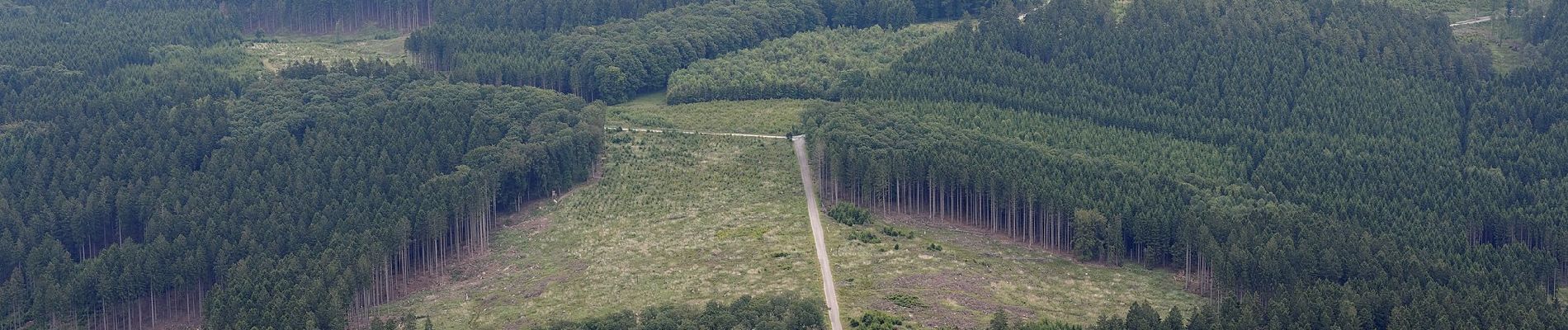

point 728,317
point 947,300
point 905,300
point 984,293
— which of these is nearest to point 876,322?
point 905,300

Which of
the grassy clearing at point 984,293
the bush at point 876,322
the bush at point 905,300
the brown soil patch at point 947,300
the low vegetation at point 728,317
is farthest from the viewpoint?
the bush at point 905,300

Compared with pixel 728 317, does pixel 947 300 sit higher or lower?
lower

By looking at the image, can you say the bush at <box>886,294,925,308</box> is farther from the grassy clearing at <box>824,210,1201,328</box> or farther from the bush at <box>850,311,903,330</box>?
the bush at <box>850,311,903,330</box>

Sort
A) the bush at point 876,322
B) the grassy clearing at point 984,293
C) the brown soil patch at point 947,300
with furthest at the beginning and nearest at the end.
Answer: the grassy clearing at point 984,293, the brown soil patch at point 947,300, the bush at point 876,322

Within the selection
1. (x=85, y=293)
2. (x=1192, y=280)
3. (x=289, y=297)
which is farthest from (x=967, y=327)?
(x=85, y=293)

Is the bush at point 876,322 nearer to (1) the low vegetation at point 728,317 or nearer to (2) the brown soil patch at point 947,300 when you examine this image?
(2) the brown soil patch at point 947,300

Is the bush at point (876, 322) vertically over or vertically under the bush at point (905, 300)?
under

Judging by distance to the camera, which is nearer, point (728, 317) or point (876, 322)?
point (728, 317)

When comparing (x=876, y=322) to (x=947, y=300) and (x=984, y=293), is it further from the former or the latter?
(x=984, y=293)

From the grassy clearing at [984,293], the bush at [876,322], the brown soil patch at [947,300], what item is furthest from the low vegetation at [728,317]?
the brown soil patch at [947,300]

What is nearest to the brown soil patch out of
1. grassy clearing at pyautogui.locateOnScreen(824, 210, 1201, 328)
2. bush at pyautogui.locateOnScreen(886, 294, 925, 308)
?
grassy clearing at pyautogui.locateOnScreen(824, 210, 1201, 328)

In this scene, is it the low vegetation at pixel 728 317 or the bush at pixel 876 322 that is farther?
the bush at pixel 876 322
